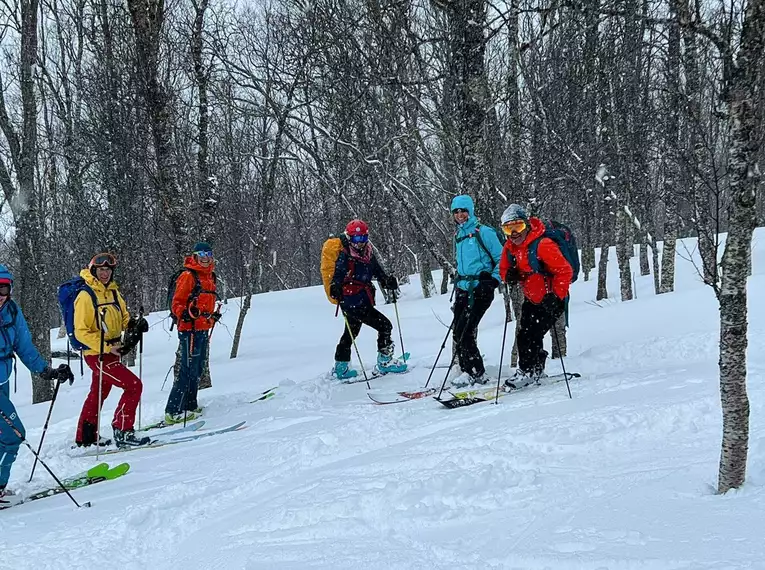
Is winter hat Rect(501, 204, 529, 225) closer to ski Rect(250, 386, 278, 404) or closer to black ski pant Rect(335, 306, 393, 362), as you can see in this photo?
black ski pant Rect(335, 306, 393, 362)

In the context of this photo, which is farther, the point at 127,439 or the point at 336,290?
the point at 336,290

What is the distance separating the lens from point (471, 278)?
281 inches

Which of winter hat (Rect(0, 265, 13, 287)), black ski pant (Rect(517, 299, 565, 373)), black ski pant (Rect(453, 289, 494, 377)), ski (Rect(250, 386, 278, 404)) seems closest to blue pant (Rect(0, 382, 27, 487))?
winter hat (Rect(0, 265, 13, 287))

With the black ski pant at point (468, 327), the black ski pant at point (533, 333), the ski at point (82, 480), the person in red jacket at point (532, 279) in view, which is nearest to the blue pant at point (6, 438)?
the ski at point (82, 480)

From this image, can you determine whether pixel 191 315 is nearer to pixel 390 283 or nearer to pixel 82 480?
pixel 82 480

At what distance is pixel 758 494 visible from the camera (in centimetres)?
301

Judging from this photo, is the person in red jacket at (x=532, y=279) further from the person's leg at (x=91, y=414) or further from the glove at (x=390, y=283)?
the person's leg at (x=91, y=414)

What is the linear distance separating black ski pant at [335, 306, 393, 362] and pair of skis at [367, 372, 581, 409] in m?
1.24

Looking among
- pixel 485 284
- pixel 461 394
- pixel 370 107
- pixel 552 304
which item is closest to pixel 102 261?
pixel 461 394

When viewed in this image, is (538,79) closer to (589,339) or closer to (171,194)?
(589,339)

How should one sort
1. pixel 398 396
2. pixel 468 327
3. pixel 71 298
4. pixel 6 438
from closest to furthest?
1. pixel 6 438
2. pixel 71 298
3. pixel 398 396
4. pixel 468 327

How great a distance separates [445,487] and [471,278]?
379cm

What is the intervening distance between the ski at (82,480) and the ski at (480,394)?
3179 mm

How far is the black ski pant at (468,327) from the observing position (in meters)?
7.10
